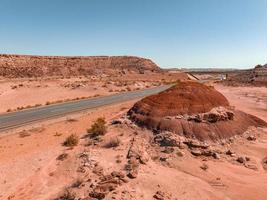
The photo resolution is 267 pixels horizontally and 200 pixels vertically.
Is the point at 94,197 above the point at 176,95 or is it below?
below

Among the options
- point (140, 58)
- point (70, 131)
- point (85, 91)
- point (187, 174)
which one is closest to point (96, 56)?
point (140, 58)

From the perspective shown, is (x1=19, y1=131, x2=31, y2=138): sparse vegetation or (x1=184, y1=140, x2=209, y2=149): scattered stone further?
(x1=19, y1=131, x2=31, y2=138): sparse vegetation

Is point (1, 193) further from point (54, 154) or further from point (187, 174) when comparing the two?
point (187, 174)

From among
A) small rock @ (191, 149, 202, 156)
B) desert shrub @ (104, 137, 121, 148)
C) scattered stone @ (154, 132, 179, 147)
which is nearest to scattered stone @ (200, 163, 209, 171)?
small rock @ (191, 149, 202, 156)

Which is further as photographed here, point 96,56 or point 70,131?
point 96,56

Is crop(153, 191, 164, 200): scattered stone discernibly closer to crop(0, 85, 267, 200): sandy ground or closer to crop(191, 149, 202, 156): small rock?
crop(0, 85, 267, 200): sandy ground

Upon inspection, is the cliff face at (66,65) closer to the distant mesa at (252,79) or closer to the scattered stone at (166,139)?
the distant mesa at (252,79)

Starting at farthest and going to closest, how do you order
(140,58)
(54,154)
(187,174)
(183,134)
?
1. (140,58)
2. (183,134)
3. (54,154)
4. (187,174)
